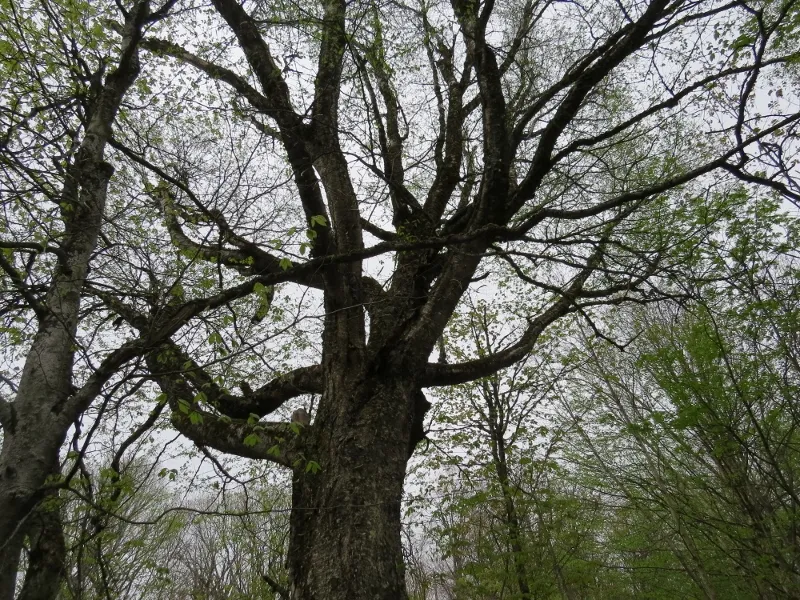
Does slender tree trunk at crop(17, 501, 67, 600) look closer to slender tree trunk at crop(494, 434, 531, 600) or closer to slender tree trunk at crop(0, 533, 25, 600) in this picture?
slender tree trunk at crop(0, 533, 25, 600)

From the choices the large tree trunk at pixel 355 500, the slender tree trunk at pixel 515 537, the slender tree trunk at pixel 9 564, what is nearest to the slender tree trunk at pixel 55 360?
the slender tree trunk at pixel 9 564

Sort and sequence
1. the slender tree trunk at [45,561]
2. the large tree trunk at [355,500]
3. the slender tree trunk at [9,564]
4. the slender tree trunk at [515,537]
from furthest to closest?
the slender tree trunk at [515,537], the large tree trunk at [355,500], the slender tree trunk at [45,561], the slender tree trunk at [9,564]

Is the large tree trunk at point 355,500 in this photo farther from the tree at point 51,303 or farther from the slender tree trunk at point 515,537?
the slender tree trunk at point 515,537

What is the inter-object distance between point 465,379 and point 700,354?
3347 mm

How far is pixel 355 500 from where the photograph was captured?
118 inches

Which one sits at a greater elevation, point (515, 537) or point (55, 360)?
point (55, 360)

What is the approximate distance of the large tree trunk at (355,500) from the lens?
2725 millimetres

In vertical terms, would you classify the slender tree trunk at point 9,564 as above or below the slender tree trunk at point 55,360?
below

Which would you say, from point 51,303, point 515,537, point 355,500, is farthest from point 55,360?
point 515,537

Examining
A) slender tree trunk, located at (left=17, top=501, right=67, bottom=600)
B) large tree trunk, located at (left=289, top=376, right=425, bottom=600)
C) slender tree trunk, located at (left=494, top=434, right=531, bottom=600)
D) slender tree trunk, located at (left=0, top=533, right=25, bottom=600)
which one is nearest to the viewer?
slender tree trunk, located at (left=0, top=533, right=25, bottom=600)

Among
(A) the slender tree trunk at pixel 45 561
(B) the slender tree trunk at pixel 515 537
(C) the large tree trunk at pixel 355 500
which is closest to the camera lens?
(A) the slender tree trunk at pixel 45 561

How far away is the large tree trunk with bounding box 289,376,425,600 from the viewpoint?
2725 mm

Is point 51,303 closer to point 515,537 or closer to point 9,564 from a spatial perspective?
point 9,564

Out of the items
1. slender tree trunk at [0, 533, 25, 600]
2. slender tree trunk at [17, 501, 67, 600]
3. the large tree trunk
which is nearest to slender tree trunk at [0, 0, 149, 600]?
slender tree trunk at [0, 533, 25, 600]
